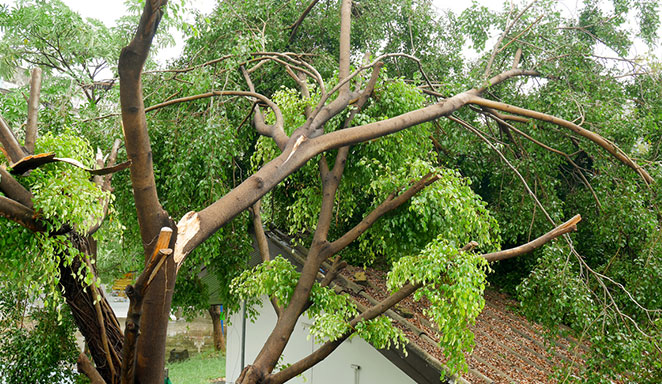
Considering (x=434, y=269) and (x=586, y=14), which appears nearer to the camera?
(x=434, y=269)

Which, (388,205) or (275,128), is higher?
(275,128)

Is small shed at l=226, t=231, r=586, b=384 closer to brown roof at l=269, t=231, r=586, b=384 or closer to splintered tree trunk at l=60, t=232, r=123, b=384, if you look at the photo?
brown roof at l=269, t=231, r=586, b=384

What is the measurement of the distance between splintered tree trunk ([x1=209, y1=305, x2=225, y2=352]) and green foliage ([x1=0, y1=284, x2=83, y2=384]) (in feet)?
43.2

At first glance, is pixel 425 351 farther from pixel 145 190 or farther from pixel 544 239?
pixel 145 190

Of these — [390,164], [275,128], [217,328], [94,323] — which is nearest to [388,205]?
[390,164]

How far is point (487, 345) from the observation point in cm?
651

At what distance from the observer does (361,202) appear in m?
7.89

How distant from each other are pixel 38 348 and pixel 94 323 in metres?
3.98

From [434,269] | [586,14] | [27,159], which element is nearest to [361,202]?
[434,269]

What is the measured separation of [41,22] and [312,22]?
5.10 meters

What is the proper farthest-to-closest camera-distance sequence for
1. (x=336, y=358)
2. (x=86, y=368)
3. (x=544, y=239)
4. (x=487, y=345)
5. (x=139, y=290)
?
(x=336, y=358), (x=487, y=345), (x=544, y=239), (x=86, y=368), (x=139, y=290)

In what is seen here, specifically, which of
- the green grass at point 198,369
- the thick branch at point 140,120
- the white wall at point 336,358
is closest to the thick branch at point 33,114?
the thick branch at point 140,120

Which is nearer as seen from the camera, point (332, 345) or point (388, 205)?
point (332, 345)

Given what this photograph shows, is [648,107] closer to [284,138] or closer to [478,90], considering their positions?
[478,90]
